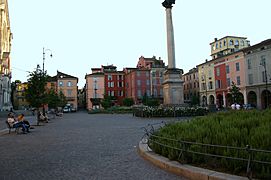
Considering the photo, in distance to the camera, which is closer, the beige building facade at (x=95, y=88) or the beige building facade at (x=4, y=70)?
the beige building facade at (x=4, y=70)

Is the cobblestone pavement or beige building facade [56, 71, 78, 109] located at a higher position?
beige building facade [56, 71, 78, 109]

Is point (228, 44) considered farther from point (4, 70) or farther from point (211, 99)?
point (4, 70)

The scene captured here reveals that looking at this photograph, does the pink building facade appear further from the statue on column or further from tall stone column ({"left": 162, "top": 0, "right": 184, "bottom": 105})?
the statue on column

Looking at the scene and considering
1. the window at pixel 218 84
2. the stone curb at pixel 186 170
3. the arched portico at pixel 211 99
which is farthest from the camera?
the arched portico at pixel 211 99

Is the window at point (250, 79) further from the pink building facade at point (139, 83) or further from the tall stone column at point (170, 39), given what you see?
the tall stone column at point (170, 39)

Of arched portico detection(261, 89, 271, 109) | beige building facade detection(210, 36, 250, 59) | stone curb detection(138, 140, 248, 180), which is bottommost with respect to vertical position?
stone curb detection(138, 140, 248, 180)

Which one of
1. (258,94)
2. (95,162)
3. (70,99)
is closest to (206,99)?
(258,94)

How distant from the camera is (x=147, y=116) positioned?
31.1 meters

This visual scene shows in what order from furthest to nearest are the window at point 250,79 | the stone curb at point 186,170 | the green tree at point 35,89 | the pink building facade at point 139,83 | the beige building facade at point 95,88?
the beige building facade at point 95,88 → the pink building facade at point 139,83 → the window at point 250,79 → the green tree at point 35,89 → the stone curb at point 186,170

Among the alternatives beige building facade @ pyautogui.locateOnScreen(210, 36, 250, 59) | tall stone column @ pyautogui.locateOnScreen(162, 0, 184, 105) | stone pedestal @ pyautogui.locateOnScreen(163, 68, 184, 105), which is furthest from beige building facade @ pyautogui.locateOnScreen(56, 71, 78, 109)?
tall stone column @ pyautogui.locateOnScreen(162, 0, 184, 105)

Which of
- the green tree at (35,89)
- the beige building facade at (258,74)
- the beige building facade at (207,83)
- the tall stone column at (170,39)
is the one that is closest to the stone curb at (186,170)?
the tall stone column at (170,39)

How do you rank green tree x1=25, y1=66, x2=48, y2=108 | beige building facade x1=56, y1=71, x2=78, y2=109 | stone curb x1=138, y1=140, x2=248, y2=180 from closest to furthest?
stone curb x1=138, y1=140, x2=248, y2=180 → green tree x1=25, y1=66, x2=48, y2=108 → beige building facade x1=56, y1=71, x2=78, y2=109

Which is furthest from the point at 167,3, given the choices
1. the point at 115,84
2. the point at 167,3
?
the point at 115,84

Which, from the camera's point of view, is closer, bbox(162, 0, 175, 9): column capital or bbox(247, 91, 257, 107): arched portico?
bbox(162, 0, 175, 9): column capital
